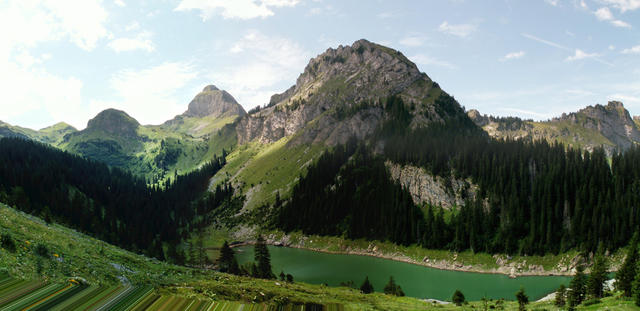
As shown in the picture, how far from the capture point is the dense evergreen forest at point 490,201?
4070 inches

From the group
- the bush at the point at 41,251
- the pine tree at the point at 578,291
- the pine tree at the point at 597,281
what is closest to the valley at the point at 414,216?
the pine tree at the point at 578,291

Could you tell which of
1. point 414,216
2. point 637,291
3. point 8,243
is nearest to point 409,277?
point 414,216

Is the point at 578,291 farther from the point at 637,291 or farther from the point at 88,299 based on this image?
the point at 88,299

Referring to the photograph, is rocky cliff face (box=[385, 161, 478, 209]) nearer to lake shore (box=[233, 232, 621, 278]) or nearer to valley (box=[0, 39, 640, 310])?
valley (box=[0, 39, 640, 310])

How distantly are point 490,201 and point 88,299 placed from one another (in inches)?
5185

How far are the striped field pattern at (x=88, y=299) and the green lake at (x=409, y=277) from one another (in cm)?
7307

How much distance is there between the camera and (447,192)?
13700cm

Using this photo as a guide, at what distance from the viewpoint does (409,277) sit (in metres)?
99.2

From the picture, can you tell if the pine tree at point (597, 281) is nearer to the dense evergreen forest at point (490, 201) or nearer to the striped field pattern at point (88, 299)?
the striped field pattern at point (88, 299)

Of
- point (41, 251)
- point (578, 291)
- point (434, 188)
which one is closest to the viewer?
point (41, 251)

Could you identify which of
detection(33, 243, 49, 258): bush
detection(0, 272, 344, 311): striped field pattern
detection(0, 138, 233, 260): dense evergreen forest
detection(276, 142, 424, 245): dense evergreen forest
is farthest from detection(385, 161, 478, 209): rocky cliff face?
detection(33, 243, 49, 258): bush

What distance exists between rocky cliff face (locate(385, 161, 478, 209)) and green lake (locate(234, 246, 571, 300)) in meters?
33.8

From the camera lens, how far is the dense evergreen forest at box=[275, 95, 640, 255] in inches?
4070

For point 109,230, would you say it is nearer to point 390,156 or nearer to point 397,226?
point 397,226
